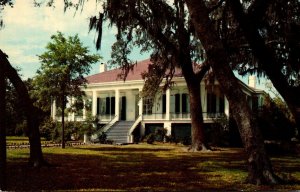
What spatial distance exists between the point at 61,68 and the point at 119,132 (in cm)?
1210

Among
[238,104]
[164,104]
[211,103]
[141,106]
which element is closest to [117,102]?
[141,106]

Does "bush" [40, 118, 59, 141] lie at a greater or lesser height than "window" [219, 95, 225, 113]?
lesser

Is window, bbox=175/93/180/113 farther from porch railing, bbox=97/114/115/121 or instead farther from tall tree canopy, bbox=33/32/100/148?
tall tree canopy, bbox=33/32/100/148

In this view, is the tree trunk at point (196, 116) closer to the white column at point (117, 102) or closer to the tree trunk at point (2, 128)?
the white column at point (117, 102)

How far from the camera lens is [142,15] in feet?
77.9

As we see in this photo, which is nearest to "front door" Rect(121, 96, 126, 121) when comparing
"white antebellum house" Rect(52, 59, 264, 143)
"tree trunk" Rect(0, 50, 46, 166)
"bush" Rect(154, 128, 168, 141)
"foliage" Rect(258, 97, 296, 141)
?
"white antebellum house" Rect(52, 59, 264, 143)

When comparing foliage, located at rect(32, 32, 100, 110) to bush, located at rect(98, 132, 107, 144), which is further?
bush, located at rect(98, 132, 107, 144)

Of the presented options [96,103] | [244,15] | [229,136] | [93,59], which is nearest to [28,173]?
[244,15]

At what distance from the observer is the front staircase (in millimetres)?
35875

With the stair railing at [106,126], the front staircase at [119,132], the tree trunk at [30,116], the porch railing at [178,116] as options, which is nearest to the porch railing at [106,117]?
the stair railing at [106,126]

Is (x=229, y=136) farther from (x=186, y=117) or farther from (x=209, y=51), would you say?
(x=209, y=51)

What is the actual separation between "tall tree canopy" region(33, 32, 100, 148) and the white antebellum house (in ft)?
27.0

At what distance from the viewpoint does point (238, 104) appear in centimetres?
1132

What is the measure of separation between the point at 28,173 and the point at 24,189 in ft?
11.8
